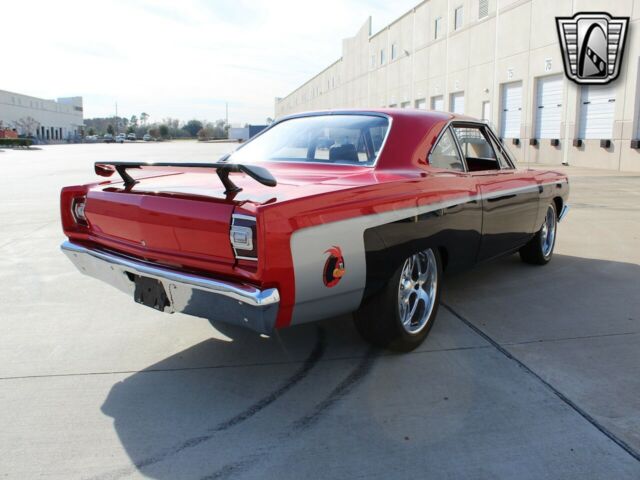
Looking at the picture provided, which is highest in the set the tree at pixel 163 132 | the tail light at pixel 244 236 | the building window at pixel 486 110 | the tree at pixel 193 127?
the tree at pixel 193 127

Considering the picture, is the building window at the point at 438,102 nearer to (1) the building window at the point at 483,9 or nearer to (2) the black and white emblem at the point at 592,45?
(1) the building window at the point at 483,9

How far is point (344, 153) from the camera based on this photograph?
147 inches

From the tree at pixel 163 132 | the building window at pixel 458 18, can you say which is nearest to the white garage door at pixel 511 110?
the building window at pixel 458 18

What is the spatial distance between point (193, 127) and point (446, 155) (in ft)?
594

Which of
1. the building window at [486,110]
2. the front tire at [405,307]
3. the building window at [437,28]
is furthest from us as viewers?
the building window at [437,28]

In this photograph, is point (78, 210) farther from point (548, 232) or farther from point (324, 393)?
point (548, 232)

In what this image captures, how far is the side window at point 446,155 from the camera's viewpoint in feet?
12.6

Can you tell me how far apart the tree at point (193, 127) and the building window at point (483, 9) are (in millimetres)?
154476

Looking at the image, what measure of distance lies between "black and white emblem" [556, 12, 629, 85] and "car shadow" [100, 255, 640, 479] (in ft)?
53.1

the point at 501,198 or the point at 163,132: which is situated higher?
the point at 163,132

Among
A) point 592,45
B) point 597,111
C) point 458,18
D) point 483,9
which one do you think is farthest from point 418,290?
point 458,18

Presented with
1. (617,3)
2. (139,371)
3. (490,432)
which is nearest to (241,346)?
(139,371)

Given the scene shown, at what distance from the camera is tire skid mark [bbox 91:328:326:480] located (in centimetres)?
241

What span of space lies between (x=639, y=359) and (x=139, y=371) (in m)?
2.93
